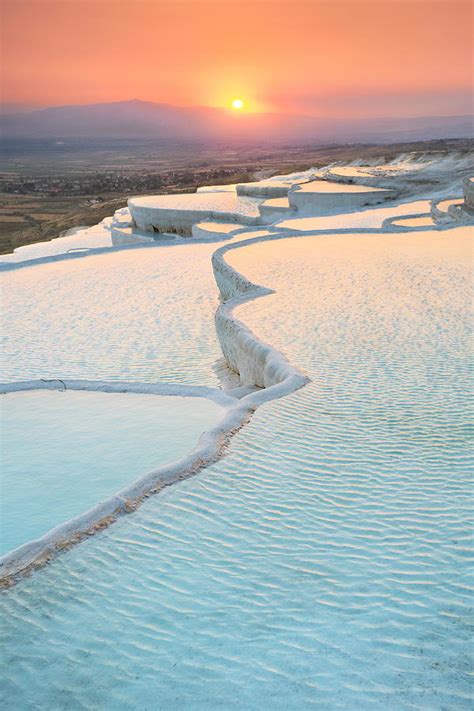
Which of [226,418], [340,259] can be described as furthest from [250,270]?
[226,418]

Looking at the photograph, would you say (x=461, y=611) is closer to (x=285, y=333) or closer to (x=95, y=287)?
(x=285, y=333)

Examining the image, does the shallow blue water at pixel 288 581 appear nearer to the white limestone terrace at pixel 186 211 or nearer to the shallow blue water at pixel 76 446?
the shallow blue water at pixel 76 446

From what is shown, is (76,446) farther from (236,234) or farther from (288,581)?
(236,234)

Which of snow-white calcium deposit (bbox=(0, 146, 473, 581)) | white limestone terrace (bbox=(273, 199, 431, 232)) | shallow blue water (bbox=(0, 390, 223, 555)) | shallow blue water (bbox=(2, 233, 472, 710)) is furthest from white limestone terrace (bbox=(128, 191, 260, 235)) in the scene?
shallow blue water (bbox=(2, 233, 472, 710))

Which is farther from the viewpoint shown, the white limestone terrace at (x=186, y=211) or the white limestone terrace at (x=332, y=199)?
the white limestone terrace at (x=186, y=211)

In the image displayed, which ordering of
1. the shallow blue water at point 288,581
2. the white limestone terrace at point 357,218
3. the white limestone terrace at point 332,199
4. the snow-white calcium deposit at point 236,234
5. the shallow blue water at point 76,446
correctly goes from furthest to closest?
the white limestone terrace at point 332,199 < the white limestone terrace at point 357,218 < the shallow blue water at point 76,446 < the snow-white calcium deposit at point 236,234 < the shallow blue water at point 288,581

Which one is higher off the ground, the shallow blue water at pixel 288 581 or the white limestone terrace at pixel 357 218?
the shallow blue water at pixel 288 581

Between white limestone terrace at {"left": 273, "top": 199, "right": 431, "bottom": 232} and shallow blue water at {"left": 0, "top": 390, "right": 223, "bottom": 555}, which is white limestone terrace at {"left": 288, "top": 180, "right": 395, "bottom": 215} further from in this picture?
shallow blue water at {"left": 0, "top": 390, "right": 223, "bottom": 555}

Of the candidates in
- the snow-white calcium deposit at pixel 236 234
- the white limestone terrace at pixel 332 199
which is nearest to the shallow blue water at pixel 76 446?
the snow-white calcium deposit at pixel 236 234
